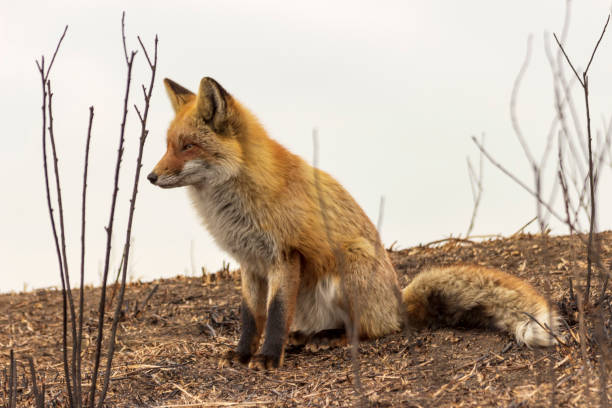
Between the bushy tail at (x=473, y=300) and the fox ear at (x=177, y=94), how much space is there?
8.22ft

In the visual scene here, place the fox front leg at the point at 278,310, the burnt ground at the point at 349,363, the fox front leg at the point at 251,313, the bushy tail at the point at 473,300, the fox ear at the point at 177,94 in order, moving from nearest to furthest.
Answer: the burnt ground at the point at 349,363, the fox front leg at the point at 278,310, the bushy tail at the point at 473,300, the fox front leg at the point at 251,313, the fox ear at the point at 177,94

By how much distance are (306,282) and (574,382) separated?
213cm

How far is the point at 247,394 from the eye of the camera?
15.4 ft

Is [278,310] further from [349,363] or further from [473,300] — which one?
[473,300]

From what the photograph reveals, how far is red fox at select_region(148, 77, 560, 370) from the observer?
5.13 meters

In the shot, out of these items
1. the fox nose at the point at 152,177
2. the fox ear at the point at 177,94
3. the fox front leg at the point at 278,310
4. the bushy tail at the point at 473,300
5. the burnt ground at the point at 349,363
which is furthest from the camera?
the fox ear at the point at 177,94

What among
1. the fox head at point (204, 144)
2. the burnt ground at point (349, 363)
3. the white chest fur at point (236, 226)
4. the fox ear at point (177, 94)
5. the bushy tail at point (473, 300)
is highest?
the fox ear at point (177, 94)

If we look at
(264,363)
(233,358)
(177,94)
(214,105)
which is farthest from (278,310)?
(177,94)

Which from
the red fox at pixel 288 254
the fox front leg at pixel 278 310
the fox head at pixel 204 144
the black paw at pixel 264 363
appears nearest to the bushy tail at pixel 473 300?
the red fox at pixel 288 254

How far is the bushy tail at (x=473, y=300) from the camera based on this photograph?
209 inches

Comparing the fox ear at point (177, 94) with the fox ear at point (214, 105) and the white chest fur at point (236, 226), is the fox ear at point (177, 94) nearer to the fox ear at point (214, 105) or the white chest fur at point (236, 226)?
the fox ear at point (214, 105)

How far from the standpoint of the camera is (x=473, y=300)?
5.57 meters

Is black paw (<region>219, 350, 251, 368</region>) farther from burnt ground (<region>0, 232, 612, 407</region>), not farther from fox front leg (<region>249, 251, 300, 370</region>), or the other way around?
fox front leg (<region>249, 251, 300, 370</region>)

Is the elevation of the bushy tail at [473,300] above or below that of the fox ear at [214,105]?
below
